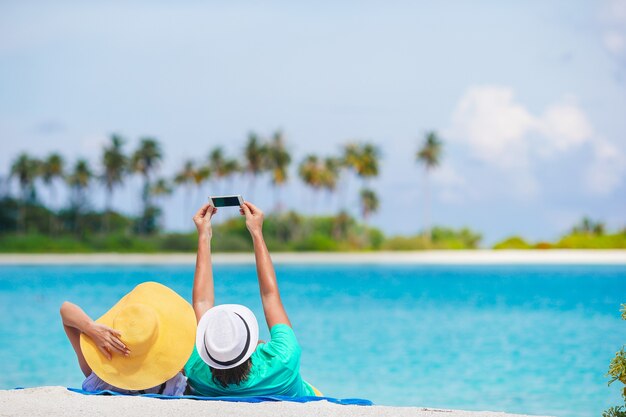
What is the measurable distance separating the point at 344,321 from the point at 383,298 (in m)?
8.12

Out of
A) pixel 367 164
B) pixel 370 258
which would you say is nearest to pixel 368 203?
pixel 367 164

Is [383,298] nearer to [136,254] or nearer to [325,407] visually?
[325,407]

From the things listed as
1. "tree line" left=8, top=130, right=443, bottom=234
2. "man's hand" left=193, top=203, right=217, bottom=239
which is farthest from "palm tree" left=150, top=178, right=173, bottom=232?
"man's hand" left=193, top=203, right=217, bottom=239

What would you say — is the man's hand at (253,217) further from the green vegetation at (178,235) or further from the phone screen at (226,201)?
the green vegetation at (178,235)

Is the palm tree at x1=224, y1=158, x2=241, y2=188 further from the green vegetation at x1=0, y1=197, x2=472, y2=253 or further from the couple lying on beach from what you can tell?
the couple lying on beach

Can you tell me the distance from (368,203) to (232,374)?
228ft

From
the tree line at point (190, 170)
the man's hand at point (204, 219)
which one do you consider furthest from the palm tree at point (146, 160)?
the man's hand at point (204, 219)

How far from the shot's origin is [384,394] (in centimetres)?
1195

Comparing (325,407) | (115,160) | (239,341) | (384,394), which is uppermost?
(115,160)

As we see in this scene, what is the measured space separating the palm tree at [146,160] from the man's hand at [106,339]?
2736 inches

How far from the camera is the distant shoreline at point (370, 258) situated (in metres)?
55.6

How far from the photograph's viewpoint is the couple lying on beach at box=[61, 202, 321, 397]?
470cm

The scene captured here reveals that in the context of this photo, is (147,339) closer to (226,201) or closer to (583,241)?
(226,201)

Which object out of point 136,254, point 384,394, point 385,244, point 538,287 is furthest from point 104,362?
point 385,244
